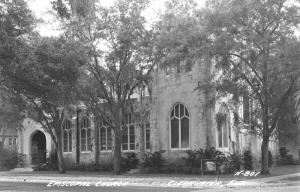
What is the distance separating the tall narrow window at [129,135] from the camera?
35.4 m

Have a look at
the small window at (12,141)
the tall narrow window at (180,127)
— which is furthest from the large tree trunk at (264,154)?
the small window at (12,141)

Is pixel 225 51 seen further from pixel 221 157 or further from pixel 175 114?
pixel 175 114

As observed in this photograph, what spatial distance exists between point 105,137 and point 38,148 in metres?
11.0

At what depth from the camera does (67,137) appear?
1596 inches

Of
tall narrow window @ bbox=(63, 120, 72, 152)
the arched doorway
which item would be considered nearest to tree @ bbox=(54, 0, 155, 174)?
tall narrow window @ bbox=(63, 120, 72, 152)

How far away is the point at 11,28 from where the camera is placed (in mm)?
15820

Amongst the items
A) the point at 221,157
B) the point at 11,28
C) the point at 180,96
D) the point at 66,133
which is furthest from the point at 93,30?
the point at 66,133

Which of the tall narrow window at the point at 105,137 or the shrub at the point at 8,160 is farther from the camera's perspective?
the shrub at the point at 8,160

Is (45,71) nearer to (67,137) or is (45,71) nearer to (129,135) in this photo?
(129,135)

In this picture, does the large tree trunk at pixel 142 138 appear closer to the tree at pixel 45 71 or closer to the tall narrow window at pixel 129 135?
the tall narrow window at pixel 129 135

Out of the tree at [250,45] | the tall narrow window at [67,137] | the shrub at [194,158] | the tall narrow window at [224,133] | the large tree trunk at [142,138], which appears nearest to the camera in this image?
the tree at [250,45]

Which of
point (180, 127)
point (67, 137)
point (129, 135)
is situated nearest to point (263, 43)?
point (180, 127)

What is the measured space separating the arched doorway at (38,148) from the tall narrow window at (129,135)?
911 cm

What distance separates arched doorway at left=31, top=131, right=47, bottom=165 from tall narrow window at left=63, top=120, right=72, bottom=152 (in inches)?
82.6
